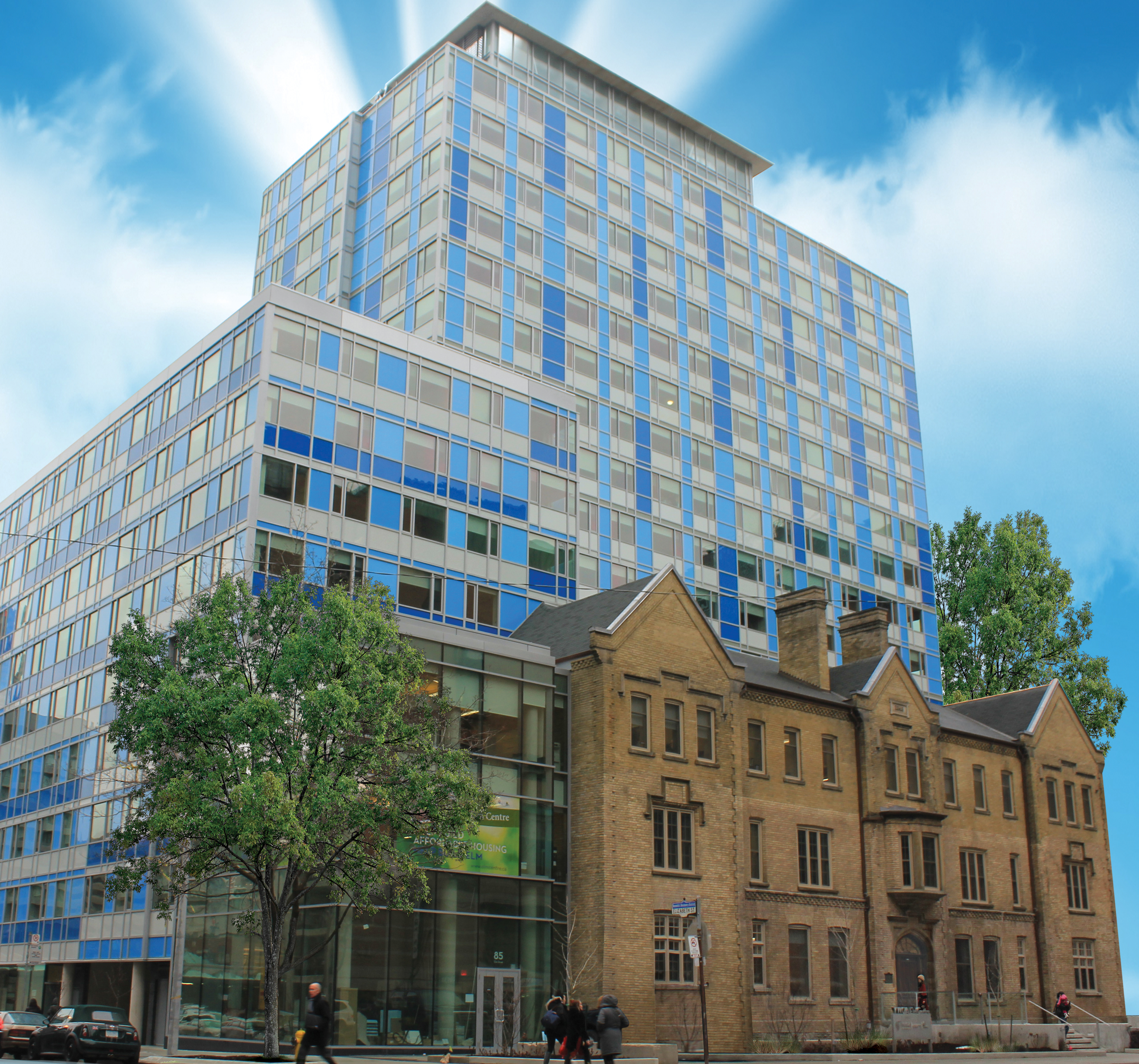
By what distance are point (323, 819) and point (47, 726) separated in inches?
1130

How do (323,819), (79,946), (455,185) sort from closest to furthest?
(323,819) → (79,946) → (455,185)

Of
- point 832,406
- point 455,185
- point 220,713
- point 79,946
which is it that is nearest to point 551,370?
point 455,185

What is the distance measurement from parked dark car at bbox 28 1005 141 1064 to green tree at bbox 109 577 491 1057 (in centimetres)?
325

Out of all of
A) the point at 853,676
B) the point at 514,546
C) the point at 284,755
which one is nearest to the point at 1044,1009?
the point at 853,676

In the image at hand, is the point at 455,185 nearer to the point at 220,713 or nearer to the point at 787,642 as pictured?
the point at 787,642

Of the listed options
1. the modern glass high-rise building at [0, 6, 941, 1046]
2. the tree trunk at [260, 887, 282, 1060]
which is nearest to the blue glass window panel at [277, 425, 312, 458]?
the modern glass high-rise building at [0, 6, 941, 1046]

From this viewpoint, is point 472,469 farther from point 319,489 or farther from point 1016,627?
point 1016,627

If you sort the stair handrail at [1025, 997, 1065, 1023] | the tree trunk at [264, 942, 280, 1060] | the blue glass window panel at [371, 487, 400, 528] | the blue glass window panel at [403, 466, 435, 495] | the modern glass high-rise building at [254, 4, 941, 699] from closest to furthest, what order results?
the tree trunk at [264, 942, 280, 1060] → the blue glass window panel at [371, 487, 400, 528] → the blue glass window panel at [403, 466, 435, 495] → the stair handrail at [1025, 997, 1065, 1023] → the modern glass high-rise building at [254, 4, 941, 699]

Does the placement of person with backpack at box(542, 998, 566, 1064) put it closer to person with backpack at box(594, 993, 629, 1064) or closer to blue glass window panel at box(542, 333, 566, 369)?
person with backpack at box(594, 993, 629, 1064)

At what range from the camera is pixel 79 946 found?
45250 mm

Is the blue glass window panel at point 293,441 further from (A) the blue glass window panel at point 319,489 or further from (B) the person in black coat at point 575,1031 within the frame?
(B) the person in black coat at point 575,1031

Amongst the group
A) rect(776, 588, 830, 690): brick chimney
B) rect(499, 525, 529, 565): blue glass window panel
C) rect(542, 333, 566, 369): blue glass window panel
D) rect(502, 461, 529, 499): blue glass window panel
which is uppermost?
rect(542, 333, 566, 369): blue glass window panel

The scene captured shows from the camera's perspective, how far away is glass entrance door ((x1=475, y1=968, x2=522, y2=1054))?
110 feet

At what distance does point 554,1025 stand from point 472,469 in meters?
24.2
